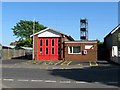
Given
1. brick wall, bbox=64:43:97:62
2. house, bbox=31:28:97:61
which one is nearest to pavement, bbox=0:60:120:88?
brick wall, bbox=64:43:97:62

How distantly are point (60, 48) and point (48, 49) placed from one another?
1757mm

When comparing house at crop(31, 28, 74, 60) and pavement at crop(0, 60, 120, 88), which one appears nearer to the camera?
pavement at crop(0, 60, 120, 88)

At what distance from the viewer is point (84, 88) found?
13.2 m

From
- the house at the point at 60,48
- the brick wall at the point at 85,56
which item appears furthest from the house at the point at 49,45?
the brick wall at the point at 85,56

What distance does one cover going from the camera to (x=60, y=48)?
147 ft

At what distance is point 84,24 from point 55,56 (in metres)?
21.0

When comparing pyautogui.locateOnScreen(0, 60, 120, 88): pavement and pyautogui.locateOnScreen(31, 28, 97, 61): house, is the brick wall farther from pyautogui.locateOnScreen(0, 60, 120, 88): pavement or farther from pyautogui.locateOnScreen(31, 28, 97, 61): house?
pyautogui.locateOnScreen(0, 60, 120, 88): pavement

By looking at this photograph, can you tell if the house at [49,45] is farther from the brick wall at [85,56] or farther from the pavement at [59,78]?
the pavement at [59,78]

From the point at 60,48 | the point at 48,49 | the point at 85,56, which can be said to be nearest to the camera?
the point at 85,56

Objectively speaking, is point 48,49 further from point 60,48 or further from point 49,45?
point 60,48

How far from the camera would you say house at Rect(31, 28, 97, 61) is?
4341 centimetres

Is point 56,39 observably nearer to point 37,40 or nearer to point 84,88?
point 37,40

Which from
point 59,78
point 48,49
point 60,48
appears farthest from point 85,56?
point 59,78

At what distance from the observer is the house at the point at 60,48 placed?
4341 cm
